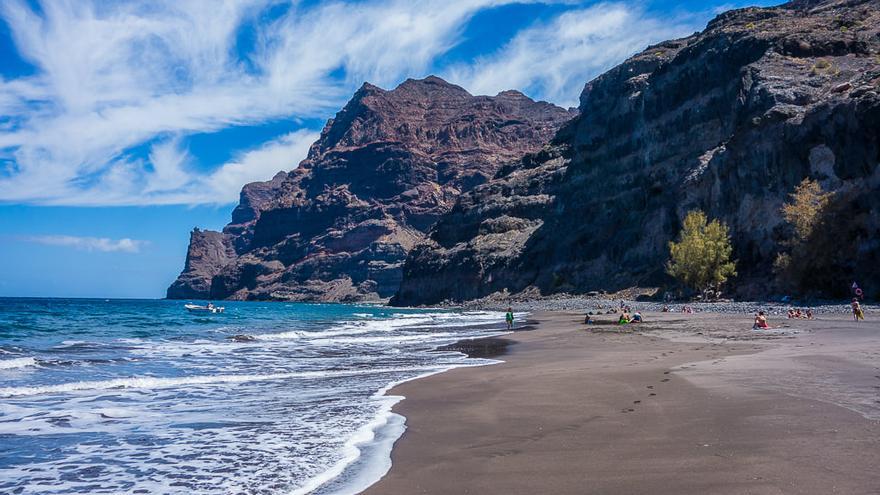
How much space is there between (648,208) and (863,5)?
140 feet

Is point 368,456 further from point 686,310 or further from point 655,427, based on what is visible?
point 686,310

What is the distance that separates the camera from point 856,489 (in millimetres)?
4562

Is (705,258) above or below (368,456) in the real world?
above

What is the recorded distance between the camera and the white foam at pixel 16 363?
17.7 meters

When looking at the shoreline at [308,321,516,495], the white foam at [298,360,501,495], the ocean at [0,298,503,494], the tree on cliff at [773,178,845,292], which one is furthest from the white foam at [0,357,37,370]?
the tree on cliff at [773,178,845,292]

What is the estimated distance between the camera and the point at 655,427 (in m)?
7.50

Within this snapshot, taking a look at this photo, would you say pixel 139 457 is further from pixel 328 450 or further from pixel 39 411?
pixel 39 411

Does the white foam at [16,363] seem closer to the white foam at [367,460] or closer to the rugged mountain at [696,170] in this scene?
the white foam at [367,460]

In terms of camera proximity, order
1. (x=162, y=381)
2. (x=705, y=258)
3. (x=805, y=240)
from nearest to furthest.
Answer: (x=162, y=381), (x=805, y=240), (x=705, y=258)

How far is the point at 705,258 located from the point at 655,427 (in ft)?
169

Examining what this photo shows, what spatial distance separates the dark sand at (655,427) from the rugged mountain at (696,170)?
3237cm

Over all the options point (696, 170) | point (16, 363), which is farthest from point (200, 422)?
point (696, 170)

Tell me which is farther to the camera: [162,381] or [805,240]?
[805,240]

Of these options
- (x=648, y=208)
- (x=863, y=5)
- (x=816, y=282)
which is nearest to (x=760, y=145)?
(x=816, y=282)
